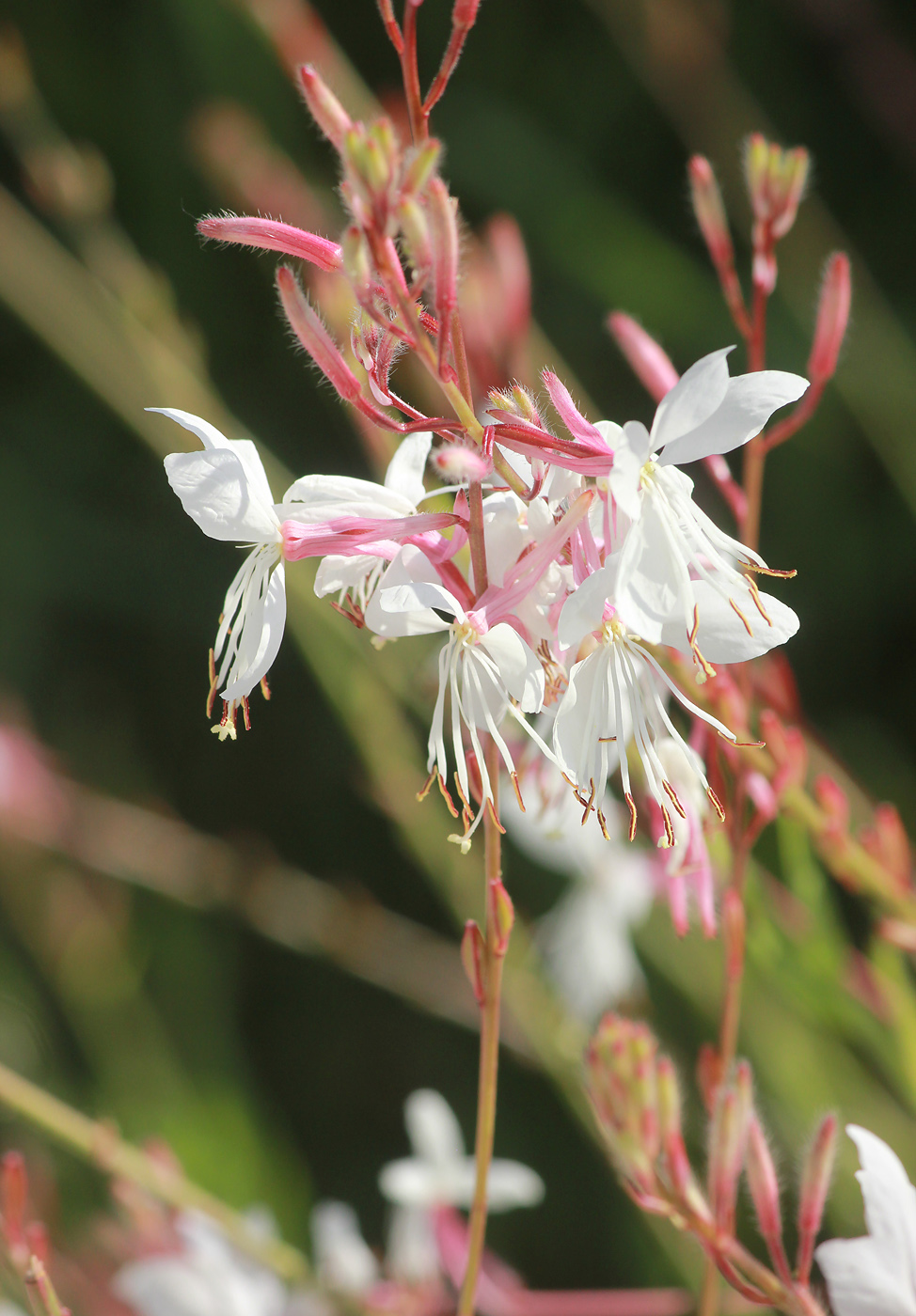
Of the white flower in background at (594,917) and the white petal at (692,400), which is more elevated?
the white petal at (692,400)

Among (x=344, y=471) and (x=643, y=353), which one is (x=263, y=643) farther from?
(x=344, y=471)

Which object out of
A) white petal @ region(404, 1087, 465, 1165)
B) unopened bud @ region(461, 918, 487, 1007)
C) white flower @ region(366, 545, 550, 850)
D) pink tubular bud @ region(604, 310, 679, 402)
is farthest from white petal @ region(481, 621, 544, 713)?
white petal @ region(404, 1087, 465, 1165)

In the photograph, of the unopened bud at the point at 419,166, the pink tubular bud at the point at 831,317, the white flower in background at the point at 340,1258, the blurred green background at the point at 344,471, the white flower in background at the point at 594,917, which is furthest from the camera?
the blurred green background at the point at 344,471

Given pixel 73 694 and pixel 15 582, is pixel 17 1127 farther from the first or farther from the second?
pixel 15 582

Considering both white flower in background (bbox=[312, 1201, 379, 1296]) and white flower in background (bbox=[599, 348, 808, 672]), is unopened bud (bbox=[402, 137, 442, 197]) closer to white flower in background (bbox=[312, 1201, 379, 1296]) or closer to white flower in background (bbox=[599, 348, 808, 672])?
Answer: white flower in background (bbox=[599, 348, 808, 672])

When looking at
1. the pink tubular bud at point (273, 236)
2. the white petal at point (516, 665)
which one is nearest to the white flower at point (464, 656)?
the white petal at point (516, 665)

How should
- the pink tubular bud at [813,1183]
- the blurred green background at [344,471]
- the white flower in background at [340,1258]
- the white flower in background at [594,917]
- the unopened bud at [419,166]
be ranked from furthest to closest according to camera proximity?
the blurred green background at [344,471] < the white flower in background at [594,917] < the white flower in background at [340,1258] < the pink tubular bud at [813,1183] < the unopened bud at [419,166]

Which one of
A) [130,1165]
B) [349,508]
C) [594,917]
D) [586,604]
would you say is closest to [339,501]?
[349,508]

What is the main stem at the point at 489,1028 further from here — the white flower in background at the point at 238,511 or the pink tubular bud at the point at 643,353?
the pink tubular bud at the point at 643,353
